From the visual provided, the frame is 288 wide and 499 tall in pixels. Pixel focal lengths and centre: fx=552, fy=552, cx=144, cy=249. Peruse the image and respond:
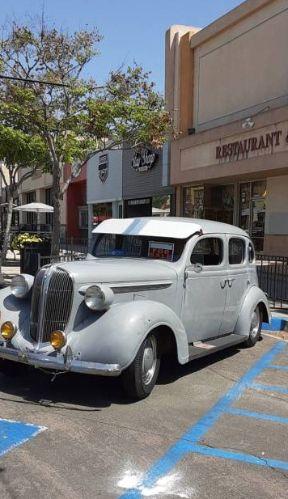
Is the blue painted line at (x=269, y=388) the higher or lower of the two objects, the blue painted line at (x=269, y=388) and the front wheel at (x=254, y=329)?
the lower

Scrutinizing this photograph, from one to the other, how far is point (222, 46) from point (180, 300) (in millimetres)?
14507

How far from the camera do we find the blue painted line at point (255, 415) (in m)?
5.02

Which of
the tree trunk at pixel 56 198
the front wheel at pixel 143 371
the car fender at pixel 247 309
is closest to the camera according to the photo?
the front wheel at pixel 143 371

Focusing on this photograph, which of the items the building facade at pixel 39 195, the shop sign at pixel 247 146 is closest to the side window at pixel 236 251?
the shop sign at pixel 247 146

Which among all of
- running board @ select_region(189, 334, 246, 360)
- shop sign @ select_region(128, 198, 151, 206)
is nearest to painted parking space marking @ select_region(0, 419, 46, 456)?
running board @ select_region(189, 334, 246, 360)

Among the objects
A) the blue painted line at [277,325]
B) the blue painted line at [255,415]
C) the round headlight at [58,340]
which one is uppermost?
the round headlight at [58,340]

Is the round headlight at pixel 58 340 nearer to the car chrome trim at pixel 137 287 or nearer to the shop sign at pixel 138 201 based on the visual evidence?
the car chrome trim at pixel 137 287

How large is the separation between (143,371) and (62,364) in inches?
32.6

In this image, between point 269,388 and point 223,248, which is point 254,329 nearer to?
point 223,248

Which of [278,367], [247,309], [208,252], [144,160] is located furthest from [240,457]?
[144,160]

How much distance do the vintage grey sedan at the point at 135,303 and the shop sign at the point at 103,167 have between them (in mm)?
21131

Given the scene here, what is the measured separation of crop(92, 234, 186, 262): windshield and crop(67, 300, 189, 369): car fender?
44.5 inches

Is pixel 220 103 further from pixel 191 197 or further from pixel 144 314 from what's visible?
pixel 144 314

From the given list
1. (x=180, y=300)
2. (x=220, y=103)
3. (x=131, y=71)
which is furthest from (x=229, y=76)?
(x=180, y=300)
